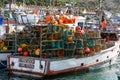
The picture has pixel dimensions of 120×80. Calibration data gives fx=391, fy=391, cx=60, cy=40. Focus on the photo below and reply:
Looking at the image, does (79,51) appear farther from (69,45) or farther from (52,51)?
(52,51)

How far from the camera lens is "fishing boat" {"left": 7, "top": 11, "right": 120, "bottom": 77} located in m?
29.9

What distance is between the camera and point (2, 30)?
1394 inches

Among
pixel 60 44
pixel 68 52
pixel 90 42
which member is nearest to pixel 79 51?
pixel 68 52

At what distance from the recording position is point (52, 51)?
101 ft

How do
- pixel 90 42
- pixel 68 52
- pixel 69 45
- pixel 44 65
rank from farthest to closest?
pixel 90 42, pixel 68 52, pixel 69 45, pixel 44 65

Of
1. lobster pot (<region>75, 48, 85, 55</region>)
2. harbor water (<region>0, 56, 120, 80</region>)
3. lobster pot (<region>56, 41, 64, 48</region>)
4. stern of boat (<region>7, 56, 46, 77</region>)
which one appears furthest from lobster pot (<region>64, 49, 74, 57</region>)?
stern of boat (<region>7, 56, 46, 77</region>)

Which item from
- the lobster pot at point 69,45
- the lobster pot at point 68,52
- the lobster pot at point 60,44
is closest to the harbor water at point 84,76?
the lobster pot at point 68,52

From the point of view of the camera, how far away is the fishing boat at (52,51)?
2986 cm

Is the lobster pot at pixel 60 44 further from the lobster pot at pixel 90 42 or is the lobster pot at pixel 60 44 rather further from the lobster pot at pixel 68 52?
the lobster pot at pixel 90 42

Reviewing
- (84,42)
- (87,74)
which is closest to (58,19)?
(84,42)

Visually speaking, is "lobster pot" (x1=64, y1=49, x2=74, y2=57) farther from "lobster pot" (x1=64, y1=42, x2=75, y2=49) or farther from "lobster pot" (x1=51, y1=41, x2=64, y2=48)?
"lobster pot" (x1=51, y1=41, x2=64, y2=48)

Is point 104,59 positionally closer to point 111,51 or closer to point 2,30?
point 111,51

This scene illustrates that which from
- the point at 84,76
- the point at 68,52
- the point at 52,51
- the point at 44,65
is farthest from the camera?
the point at 84,76

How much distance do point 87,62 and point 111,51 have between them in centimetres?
532
